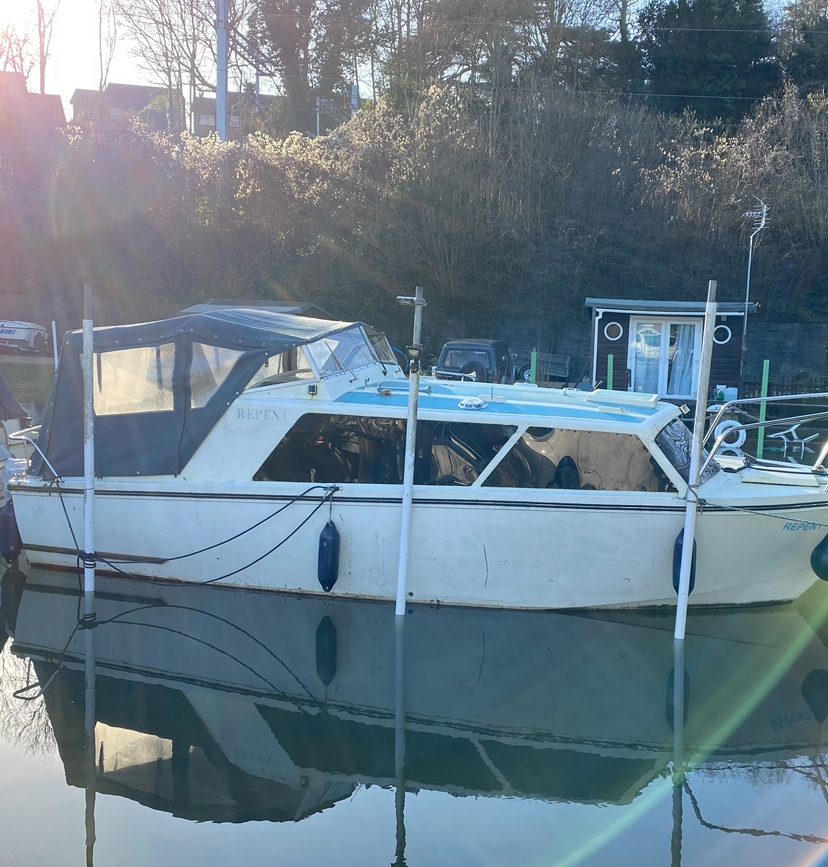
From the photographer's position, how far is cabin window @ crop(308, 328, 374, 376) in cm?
817

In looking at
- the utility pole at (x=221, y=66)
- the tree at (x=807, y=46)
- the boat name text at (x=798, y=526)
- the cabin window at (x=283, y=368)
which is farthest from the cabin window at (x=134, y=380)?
the tree at (x=807, y=46)

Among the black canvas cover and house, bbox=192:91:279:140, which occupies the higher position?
house, bbox=192:91:279:140

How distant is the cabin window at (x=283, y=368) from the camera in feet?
26.2

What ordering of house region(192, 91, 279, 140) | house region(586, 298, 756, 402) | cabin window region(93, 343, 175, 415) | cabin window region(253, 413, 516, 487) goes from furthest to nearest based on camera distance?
house region(192, 91, 279, 140)
house region(586, 298, 756, 402)
cabin window region(93, 343, 175, 415)
cabin window region(253, 413, 516, 487)

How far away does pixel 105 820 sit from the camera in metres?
4.97

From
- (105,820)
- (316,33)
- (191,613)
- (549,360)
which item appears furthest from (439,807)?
(316,33)

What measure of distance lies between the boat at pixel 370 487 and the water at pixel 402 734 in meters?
0.37

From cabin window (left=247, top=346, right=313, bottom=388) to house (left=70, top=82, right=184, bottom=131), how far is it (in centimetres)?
2277

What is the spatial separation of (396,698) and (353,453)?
224cm

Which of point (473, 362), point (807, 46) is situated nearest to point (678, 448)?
point (473, 362)

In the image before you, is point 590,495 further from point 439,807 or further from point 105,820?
point 105,820

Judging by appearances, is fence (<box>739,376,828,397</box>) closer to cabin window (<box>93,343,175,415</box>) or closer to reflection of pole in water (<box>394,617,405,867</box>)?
reflection of pole in water (<box>394,617,405,867</box>)

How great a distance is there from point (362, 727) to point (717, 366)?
13654 millimetres

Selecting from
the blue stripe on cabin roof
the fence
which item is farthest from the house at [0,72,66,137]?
the blue stripe on cabin roof
